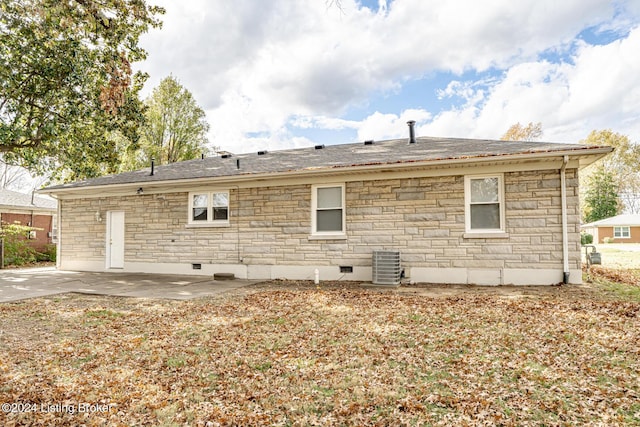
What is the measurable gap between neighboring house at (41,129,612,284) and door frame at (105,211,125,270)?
0.12 ft

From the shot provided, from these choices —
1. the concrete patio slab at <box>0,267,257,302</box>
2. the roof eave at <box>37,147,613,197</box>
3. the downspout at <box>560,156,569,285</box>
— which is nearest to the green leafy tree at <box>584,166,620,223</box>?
the roof eave at <box>37,147,613,197</box>

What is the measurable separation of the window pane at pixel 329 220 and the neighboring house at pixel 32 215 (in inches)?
626

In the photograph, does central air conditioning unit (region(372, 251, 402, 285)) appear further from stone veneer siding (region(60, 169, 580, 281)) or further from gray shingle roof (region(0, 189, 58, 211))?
gray shingle roof (region(0, 189, 58, 211))

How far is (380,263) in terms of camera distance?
8977 millimetres

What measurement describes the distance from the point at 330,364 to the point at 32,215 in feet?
70.5

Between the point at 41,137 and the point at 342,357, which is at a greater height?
the point at 41,137

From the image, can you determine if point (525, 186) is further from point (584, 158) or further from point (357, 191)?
point (357, 191)

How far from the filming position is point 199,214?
11617mm

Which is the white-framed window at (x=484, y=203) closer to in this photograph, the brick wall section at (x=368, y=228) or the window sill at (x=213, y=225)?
the brick wall section at (x=368, y=228)

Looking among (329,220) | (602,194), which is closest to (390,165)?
(329,220)

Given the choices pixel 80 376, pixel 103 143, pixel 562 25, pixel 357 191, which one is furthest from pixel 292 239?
pixel 562 25

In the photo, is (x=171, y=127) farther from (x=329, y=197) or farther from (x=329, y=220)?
(x=329, y=220)

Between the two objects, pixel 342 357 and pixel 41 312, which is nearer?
pixel 342 357

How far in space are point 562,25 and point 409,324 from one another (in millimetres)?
14431
